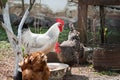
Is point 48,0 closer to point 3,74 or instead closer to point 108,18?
point 108,18

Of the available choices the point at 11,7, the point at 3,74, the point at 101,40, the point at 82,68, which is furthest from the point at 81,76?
the point at 11,7

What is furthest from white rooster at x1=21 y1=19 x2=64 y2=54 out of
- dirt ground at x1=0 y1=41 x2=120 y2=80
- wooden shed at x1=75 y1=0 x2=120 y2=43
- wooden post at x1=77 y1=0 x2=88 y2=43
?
wooden post at x1=77 y1=0 x2=88 y2=43

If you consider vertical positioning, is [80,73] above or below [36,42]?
below

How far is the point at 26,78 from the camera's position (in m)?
3.64

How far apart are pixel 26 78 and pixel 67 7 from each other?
855cm

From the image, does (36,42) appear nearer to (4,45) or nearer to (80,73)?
(80,73)

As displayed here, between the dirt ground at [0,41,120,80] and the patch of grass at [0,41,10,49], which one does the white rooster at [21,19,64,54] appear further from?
the patch of grass at [0,41,10,49]

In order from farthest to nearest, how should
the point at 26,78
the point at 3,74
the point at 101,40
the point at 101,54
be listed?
the point at 101,40 < the point at 101,54 < the point at 3,74 < the point at 26,78

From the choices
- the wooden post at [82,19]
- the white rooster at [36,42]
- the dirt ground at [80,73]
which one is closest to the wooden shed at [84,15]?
the wooden post at [82,19]

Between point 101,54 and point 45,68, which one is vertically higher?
point 45,68

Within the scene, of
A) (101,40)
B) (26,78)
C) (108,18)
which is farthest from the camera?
(108,18)

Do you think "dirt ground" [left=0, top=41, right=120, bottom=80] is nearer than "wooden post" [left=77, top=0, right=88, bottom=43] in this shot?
Yes

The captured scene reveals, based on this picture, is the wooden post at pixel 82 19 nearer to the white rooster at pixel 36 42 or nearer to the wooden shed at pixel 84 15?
the wooden shed at pixel 84 15

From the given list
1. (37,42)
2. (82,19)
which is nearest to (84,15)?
(82,19)
